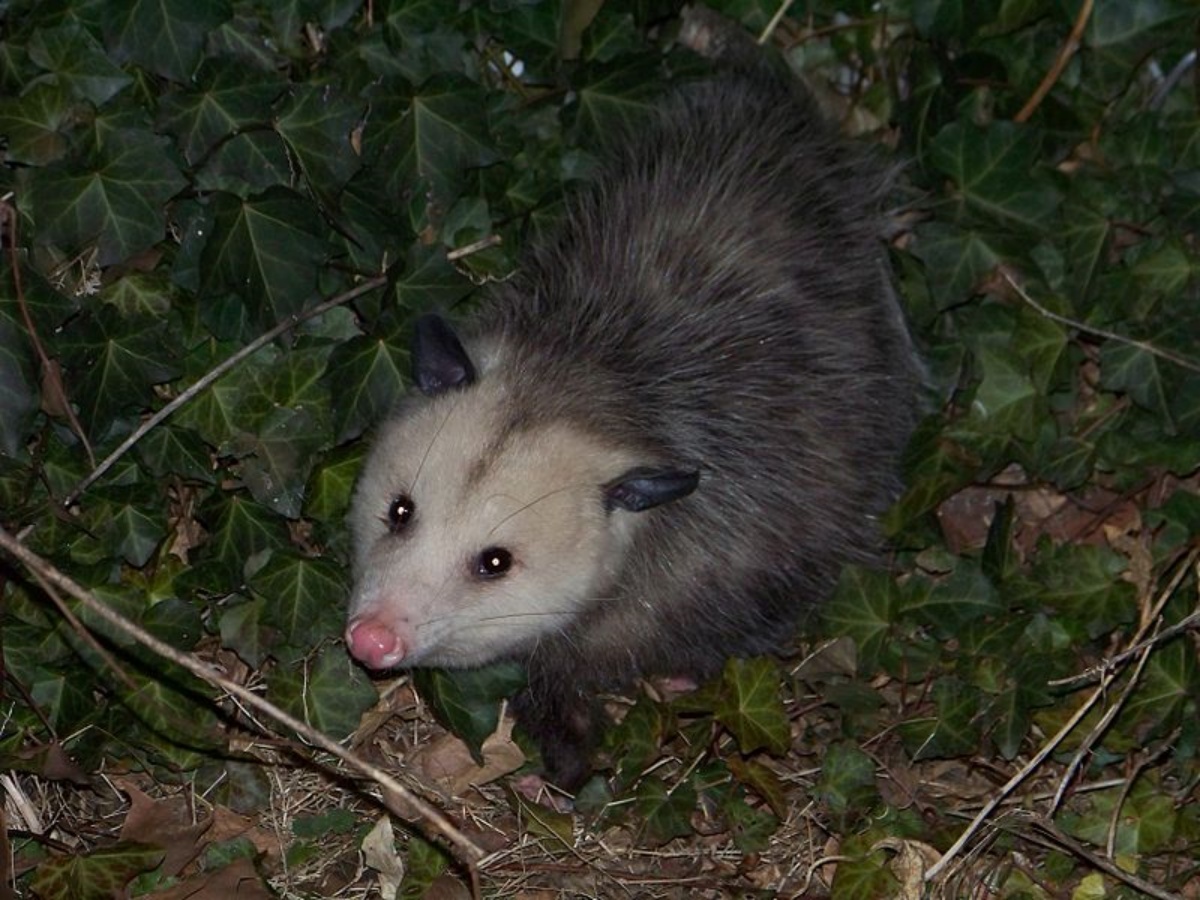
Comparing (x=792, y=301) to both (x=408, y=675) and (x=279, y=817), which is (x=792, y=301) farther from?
(x=279, y=817)

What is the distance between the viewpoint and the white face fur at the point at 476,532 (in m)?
2.95

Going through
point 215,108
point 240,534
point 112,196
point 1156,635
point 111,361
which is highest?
point 215,108

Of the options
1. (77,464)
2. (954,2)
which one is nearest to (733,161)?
(954,2)

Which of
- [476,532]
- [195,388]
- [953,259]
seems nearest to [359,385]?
[195,388]

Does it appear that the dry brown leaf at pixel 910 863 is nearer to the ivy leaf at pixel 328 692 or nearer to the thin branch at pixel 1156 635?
the thin branch at pixel 1156 635

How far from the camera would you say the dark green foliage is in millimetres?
3227

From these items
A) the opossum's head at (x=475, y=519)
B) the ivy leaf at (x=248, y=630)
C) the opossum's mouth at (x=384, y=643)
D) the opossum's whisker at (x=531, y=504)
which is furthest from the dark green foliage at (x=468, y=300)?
the opossum's whisker at (x=531, y=504)

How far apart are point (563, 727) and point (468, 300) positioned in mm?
935

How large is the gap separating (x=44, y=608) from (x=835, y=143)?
2007mm

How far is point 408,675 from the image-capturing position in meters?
3.45

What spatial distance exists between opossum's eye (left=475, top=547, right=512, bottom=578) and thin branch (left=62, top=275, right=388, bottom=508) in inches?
26.5

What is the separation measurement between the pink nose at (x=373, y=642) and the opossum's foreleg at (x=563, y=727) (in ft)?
2.03

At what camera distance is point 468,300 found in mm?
3652

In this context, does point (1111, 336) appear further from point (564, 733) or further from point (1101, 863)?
point (564, 733)
